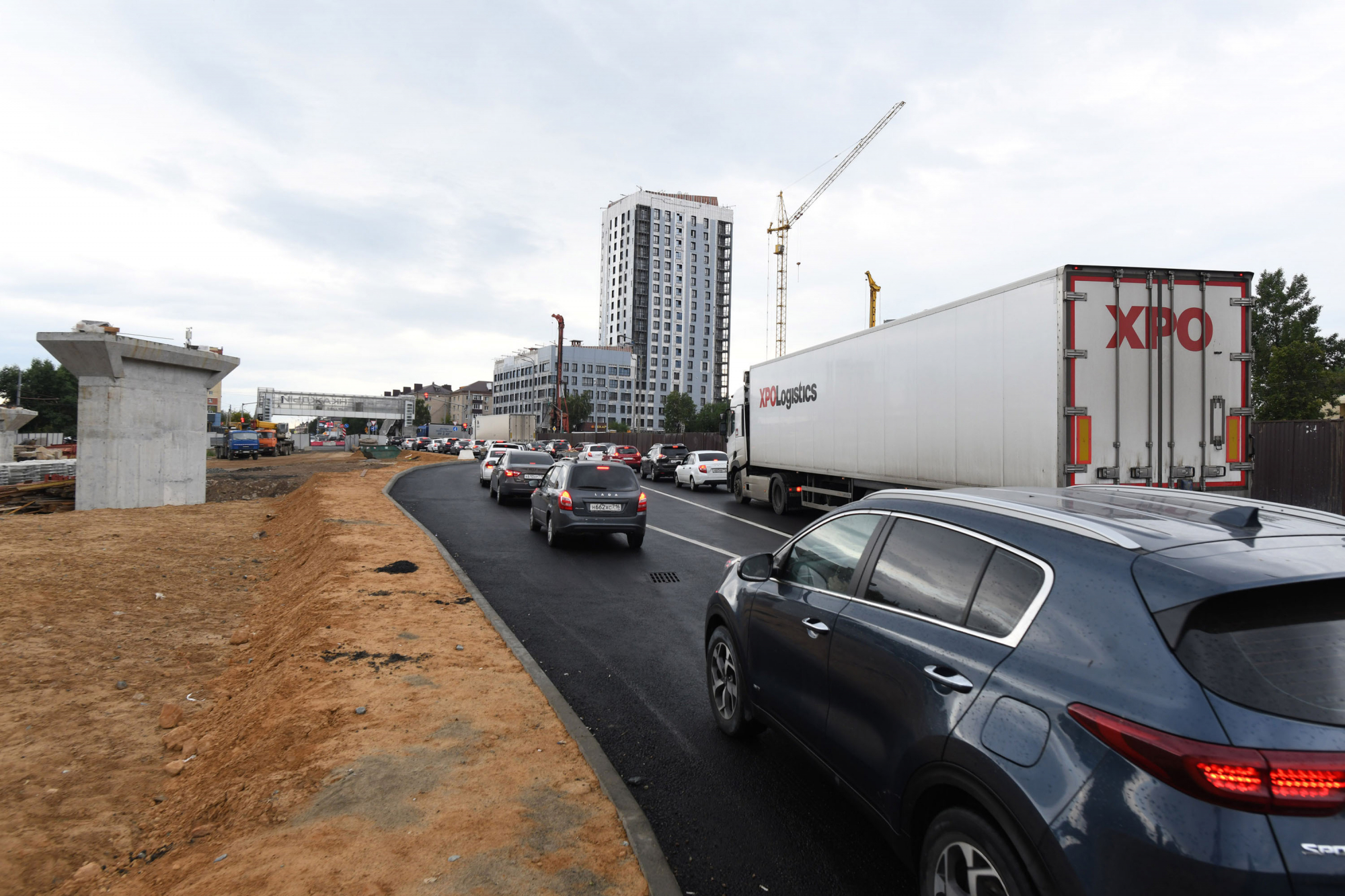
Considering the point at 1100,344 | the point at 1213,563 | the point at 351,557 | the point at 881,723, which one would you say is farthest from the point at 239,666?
the point at 1100,344

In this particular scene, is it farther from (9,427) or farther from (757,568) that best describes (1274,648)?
(9,427)

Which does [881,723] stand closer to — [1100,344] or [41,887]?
[41,887]

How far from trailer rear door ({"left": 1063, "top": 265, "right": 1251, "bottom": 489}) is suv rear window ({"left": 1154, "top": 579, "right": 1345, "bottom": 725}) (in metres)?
7.11

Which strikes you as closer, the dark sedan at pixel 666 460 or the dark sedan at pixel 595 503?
the dark sedan at pixel 595 503

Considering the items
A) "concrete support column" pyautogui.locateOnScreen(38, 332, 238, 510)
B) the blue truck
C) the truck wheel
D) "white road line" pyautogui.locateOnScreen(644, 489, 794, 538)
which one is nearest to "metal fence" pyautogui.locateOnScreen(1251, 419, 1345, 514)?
"white road line" pyautogui.locateOnScreen(644, 489, 794, 538)

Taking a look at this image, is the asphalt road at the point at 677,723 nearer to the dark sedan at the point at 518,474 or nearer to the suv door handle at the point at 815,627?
the suv door handle at the point at 815,627

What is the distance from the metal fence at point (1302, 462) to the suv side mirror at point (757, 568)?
13673 mm

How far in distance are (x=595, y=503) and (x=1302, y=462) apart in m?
14.0

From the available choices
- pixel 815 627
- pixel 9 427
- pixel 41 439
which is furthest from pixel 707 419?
pixel 815 627

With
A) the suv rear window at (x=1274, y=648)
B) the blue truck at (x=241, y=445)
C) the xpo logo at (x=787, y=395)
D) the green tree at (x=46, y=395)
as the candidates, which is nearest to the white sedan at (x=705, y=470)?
the xpo logo at (x=787, y=395)

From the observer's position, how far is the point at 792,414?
662 inches

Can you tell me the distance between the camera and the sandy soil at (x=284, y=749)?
10.2 ft

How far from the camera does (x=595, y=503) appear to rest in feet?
40.8

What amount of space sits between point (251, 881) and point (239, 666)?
174 inches
